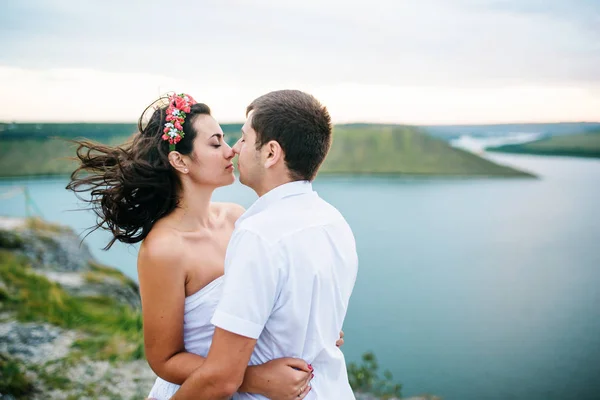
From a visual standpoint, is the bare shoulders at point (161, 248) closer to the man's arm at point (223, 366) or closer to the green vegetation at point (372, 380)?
the man's arm at point (223, 366)

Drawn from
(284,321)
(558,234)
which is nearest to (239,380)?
(284,321)

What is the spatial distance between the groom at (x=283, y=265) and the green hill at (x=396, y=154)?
3135 centimetres

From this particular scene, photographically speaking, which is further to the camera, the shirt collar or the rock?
the rock

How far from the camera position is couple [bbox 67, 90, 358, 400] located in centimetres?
160

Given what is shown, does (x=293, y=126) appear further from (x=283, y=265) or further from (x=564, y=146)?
(x=564, y=146)

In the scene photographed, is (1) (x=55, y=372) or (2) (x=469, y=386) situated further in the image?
(2) (x=469, y=386)

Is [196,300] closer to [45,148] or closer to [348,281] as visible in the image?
[348,281]

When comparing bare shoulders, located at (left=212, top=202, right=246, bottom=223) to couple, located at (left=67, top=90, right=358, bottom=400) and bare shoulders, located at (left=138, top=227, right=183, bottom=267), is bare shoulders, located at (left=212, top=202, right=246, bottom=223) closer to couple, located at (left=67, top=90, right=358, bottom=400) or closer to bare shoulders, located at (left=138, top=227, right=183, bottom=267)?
couple, located at (left=67, top=90, right=358, bottom=400)

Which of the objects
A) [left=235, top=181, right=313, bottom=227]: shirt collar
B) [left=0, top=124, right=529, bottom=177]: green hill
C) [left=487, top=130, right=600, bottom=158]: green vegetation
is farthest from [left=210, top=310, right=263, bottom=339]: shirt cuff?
[left=0, top=124, right=529, bottom=177]: green hill

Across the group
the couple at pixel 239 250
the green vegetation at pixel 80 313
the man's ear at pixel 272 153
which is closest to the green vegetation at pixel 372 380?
the green vegetation at pixel 80 313

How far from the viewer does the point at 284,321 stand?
1.68 metres

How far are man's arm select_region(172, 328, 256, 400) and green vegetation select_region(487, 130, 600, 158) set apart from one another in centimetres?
1090

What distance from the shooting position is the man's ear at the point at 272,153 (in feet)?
6.04

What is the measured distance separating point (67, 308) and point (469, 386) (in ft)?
19.4
